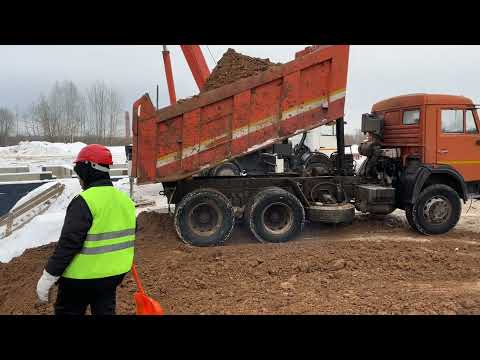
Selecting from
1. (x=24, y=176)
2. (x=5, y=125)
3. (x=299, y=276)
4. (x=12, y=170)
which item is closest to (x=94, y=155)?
(x=299, y=276)

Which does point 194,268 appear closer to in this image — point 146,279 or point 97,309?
point 146,279

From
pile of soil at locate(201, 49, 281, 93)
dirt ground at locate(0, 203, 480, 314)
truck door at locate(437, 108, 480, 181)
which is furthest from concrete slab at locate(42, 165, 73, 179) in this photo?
truck door at locate(437, 108, 480, 181)

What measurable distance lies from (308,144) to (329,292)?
11.2 m

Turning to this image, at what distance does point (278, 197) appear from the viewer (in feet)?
21.9

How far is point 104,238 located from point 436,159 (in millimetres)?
6553

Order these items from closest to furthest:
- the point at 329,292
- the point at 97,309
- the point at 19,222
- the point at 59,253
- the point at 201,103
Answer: the point at 59,253
the point at 97,309
the point at 329,292
the point at 201,103
the point at 19,222

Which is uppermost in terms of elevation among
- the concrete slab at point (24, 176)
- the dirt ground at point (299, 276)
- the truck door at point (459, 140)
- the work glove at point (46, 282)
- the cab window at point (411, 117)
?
the cab window at point (411, 117)

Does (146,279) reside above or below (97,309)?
below

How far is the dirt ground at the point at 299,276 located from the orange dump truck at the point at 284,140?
0.50 m

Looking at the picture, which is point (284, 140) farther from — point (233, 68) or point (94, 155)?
point (94, 155)

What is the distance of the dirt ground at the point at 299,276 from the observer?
13.5ft

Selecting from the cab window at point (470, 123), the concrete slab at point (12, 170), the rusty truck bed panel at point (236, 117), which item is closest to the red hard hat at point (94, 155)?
the rusty truck bed panel at point (236, 117)

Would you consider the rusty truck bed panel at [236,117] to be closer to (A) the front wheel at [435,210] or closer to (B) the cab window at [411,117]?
(B) the cab window at [411,117]

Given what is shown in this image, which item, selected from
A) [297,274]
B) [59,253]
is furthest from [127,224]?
[297,274]
